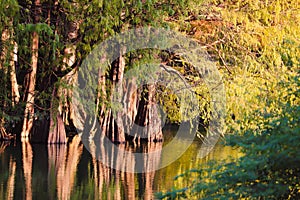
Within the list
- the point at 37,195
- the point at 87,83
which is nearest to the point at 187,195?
the point at 37,195

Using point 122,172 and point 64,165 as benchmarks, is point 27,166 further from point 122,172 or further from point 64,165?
point 122,172

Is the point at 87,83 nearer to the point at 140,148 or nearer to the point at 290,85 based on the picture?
the point at 140,148

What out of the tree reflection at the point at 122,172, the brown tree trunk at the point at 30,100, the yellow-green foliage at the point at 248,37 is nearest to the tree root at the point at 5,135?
the brown tree trunk at the point at 30,100

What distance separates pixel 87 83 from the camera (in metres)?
19.1

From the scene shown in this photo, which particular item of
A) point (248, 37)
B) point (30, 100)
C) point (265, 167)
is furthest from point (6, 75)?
point (265, 167)

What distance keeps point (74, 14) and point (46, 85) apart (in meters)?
3.91

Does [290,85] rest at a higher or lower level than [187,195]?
higher

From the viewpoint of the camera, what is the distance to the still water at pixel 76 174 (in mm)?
12438

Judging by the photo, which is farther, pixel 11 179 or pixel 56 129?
pixel 56 129

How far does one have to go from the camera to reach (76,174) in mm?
14977

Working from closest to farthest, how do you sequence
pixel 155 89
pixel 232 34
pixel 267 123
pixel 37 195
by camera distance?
pixel 267 123 < pixel 37 195 < pixel 232 34 < pixel 155 89

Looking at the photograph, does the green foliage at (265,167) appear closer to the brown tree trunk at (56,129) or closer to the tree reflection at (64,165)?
the tree reflection at (64,165)

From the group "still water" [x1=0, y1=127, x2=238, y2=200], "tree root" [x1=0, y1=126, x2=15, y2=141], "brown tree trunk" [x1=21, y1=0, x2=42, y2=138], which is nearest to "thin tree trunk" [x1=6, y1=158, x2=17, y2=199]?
"still water" [x1=0, y1=127, x2=238, y2=200]

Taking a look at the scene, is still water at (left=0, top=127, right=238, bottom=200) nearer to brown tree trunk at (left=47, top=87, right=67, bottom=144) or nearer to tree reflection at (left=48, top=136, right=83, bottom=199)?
tree reflection at (left=48, top=136, right=83, bottom=199)
